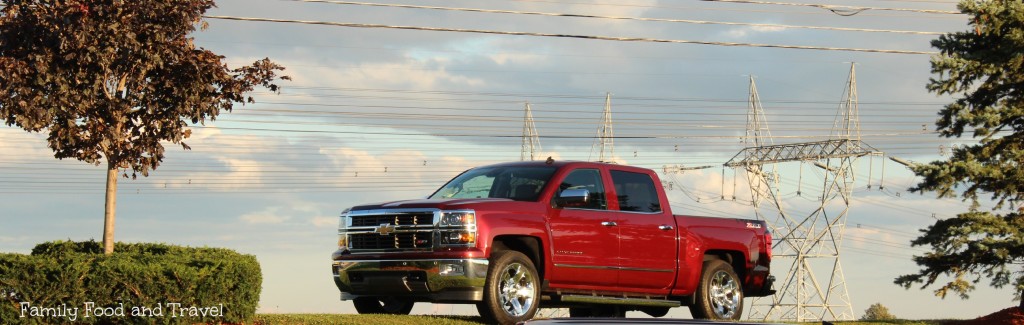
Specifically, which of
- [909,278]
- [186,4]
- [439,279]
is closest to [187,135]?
[186,4]

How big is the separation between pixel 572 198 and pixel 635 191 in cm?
174

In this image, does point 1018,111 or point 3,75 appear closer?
point 3,75

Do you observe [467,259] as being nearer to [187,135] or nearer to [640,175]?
[640,175]

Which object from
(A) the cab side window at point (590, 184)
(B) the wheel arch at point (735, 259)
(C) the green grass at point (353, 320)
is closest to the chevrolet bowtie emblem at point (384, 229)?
(C) the green grass at point (353, 320)

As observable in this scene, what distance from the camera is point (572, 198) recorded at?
15273 mm

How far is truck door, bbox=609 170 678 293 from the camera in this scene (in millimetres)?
16219

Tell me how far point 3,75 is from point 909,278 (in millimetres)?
15188

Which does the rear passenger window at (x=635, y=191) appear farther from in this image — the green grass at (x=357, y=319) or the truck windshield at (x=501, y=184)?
the green grass at (x=357, y=319)

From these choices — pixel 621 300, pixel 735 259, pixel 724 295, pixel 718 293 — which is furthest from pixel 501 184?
pixel 735 259

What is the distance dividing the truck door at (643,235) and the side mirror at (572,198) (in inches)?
38.5

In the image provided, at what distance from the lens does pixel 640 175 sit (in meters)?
17.0

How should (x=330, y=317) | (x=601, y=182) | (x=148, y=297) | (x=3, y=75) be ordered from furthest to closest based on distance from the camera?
(x=3, y=75) → (x=601, y=182) → (x=330, y=317) → (x=148, y=297)

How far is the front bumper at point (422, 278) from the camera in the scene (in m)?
14.4

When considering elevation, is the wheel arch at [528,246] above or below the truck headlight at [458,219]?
below
